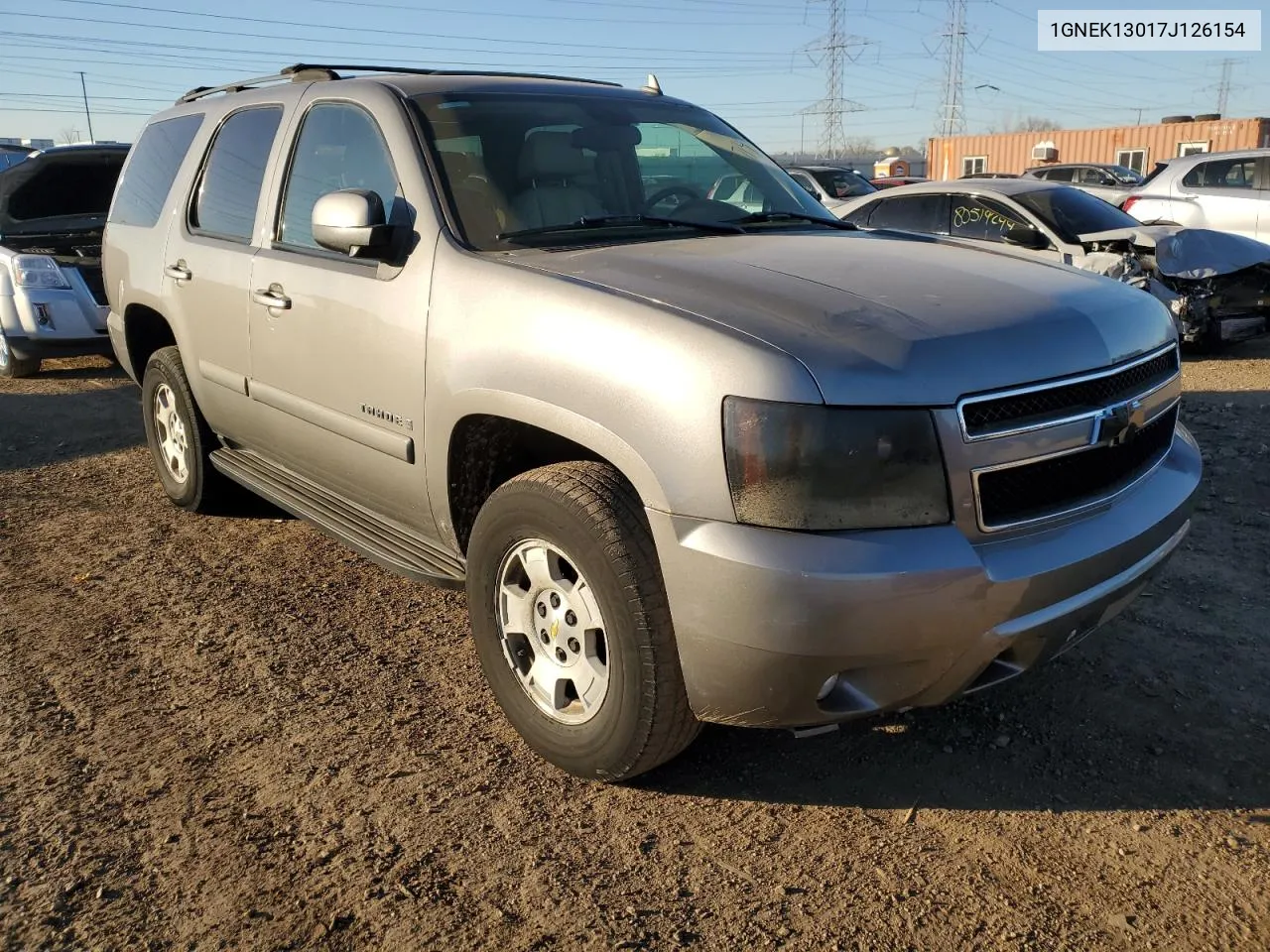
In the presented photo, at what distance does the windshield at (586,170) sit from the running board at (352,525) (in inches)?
40.4

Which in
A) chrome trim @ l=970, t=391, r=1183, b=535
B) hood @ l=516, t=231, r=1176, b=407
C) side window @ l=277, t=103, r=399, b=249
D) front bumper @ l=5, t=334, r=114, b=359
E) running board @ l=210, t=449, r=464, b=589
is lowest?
front bumper @ l=5, t=334, r=114, b=359

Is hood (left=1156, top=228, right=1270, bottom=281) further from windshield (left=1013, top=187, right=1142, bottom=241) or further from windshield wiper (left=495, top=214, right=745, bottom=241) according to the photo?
windshield wiper (left=495, top=214, right=745, bottom=241)

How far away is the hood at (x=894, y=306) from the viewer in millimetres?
2256

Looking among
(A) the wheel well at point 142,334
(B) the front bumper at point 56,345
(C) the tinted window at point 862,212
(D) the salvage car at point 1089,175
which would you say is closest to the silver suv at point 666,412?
(A) the wheel well at point 142,334

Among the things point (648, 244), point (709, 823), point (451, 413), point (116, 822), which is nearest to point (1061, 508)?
point (709, 823)

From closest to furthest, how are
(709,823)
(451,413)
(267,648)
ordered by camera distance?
(709,823), (451,413), (267,648)

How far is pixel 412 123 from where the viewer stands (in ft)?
10.9

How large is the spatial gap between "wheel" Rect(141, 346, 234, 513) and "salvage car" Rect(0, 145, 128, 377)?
11.3 ft

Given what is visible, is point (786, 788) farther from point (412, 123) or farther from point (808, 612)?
point (412, 123)

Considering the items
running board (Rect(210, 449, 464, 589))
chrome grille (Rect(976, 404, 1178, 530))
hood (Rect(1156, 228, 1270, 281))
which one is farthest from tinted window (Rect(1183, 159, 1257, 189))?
running board (Rect(210, 449, 464, 589))

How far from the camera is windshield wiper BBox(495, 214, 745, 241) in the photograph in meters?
3.26

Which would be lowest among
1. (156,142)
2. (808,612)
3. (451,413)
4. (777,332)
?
(808,612)

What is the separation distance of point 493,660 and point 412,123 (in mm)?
1764

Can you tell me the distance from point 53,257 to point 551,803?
756cm
